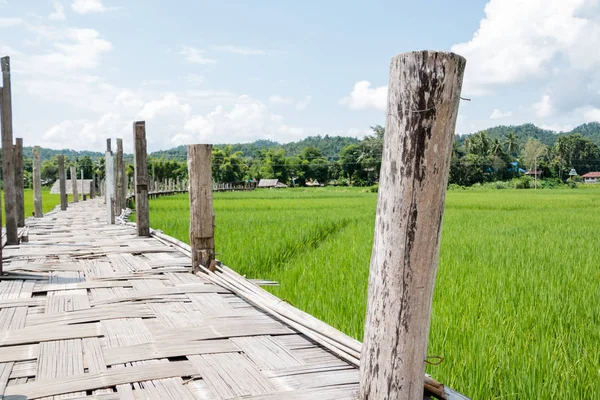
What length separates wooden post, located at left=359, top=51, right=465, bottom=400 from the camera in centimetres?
161

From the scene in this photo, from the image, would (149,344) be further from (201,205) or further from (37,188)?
(37,188)

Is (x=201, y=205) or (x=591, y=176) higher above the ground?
(x=201, y=205)

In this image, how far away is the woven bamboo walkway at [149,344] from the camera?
6.34 ft

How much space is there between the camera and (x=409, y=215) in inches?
64.7

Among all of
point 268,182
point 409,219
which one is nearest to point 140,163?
point 409,219

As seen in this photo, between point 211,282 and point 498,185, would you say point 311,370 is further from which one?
point 498,185

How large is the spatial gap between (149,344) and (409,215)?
144 cm

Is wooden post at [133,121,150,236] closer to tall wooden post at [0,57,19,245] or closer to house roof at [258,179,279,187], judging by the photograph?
tall wooden post at [0,57,19,245]

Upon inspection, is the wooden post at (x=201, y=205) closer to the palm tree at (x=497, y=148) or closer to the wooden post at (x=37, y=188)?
the wooden post at (x=37, y=188)

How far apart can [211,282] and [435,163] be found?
2618 millimetres

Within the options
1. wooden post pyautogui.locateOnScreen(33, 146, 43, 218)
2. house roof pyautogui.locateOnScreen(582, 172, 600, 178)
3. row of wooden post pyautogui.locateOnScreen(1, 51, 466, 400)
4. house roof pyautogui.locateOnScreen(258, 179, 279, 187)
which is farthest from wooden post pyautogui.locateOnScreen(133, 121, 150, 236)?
house roof pyautogui.locateOnScreen(582, 172, 600, 178)

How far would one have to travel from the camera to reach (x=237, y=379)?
2.00 metres

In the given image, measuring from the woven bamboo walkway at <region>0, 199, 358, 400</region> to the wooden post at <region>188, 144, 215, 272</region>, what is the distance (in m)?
0.22

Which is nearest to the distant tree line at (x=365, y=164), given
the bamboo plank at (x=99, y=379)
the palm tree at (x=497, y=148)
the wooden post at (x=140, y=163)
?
the palm tree at (x=497, y=148)
